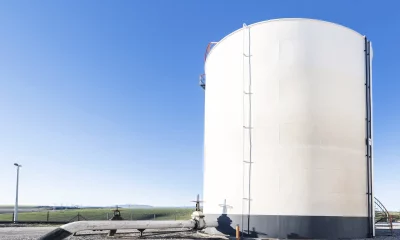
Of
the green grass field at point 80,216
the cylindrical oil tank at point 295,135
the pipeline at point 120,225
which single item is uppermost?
the cylindrical oil tank at point 295,135

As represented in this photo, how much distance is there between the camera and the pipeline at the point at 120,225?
13.5 m

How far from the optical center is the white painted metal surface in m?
14.9

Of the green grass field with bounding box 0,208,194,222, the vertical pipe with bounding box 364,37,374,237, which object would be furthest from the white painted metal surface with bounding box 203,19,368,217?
the green grass field with bounding box 0,208,194,222

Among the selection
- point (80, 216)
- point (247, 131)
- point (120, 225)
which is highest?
point (247, 131)

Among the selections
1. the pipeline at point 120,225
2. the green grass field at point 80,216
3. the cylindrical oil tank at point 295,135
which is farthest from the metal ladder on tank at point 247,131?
the green grass field at point 80,216

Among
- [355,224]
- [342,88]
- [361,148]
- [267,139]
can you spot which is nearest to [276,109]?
[267,139]

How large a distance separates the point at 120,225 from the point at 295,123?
8.80 metres

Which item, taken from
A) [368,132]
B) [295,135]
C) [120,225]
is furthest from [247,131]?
[120,225]

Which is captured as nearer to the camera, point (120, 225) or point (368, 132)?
point (120, 225)

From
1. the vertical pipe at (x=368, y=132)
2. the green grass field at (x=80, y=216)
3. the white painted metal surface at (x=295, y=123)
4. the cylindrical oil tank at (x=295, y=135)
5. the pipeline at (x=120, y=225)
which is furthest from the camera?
the green grass field at (x=80, y=216)

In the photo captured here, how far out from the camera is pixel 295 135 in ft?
49.9

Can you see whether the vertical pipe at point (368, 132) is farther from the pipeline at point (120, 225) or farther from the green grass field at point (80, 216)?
the green grass field at point (80, 216)

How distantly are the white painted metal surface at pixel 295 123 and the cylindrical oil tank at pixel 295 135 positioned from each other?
0.04 metres

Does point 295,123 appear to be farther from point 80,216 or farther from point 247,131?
point 80,216
